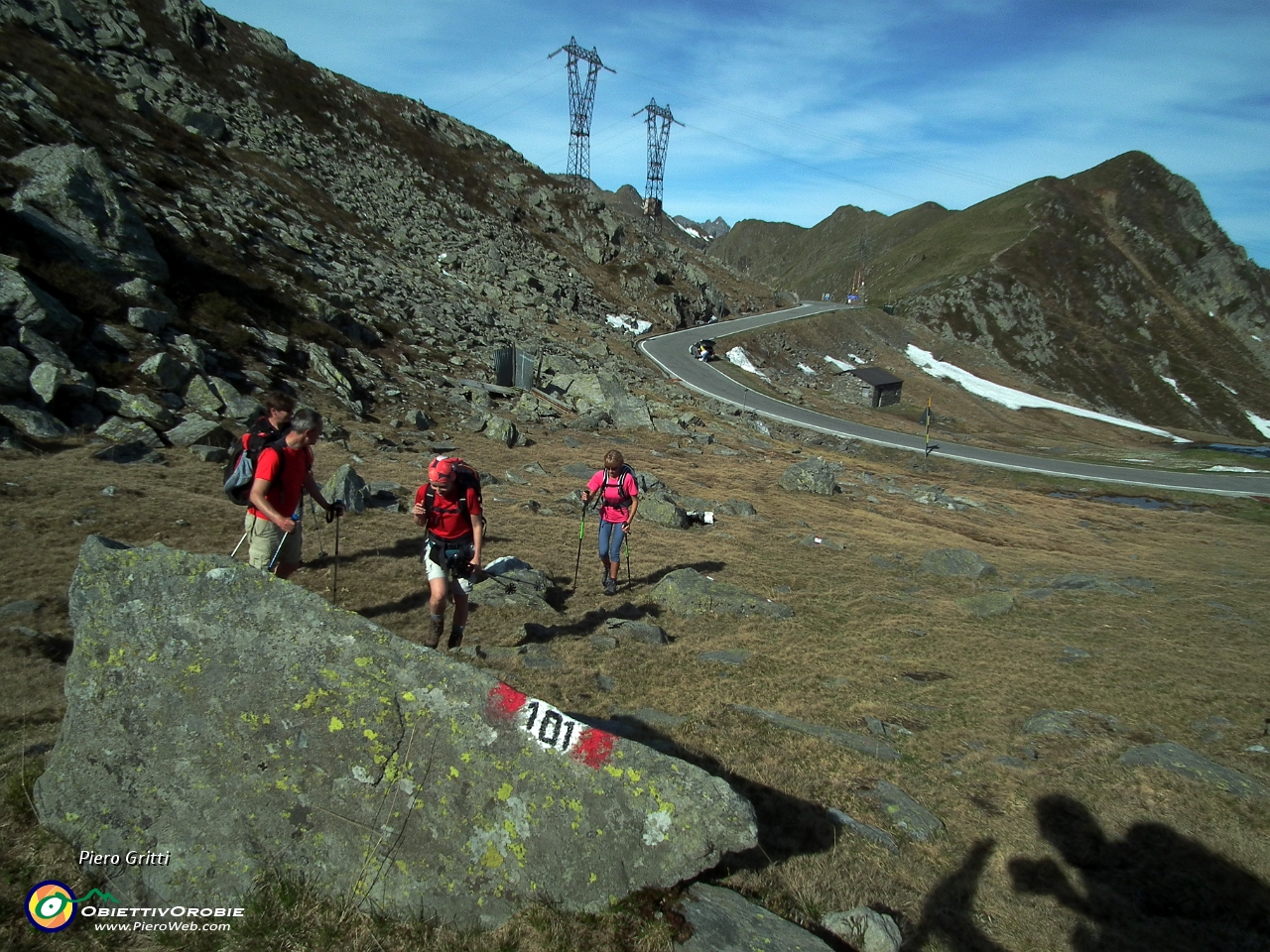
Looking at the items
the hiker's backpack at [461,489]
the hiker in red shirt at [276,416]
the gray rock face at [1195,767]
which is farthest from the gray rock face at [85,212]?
the gray rock face at [1195,767]

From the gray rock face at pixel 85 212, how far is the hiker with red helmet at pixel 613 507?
18436 mm

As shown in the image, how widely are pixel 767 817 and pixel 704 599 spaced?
6.11 meters

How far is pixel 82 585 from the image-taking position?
4.21 m

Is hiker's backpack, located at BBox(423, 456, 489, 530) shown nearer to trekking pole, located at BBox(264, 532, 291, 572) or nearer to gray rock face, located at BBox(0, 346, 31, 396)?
trekking pole, located at BBox(264, 532, 291, 572)

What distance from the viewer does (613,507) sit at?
11961 mm

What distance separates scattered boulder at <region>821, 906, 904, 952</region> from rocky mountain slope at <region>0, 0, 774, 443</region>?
16.9 m

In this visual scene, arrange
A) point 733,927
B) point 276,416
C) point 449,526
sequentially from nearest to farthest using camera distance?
point 733,927 → point 449,526 → point 276,416

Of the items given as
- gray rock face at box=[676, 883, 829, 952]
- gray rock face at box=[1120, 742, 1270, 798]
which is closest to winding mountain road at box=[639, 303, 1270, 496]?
gray rock face at box=[1120, 742, 1270, 798]

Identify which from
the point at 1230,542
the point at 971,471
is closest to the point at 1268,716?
the point at 1230,542

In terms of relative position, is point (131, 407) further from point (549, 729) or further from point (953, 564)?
point (953, 564)

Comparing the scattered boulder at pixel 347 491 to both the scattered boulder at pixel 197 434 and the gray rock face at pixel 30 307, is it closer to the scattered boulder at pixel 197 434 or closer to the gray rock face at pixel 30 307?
the scattered boulder at pixel 197 434

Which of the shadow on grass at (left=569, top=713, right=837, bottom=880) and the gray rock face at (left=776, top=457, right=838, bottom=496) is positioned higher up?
the gray rock face at (left=776, top=457, right=838, bottom=496)

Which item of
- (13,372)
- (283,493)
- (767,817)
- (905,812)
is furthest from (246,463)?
(13,372)

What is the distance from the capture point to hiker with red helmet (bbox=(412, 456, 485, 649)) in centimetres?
742
